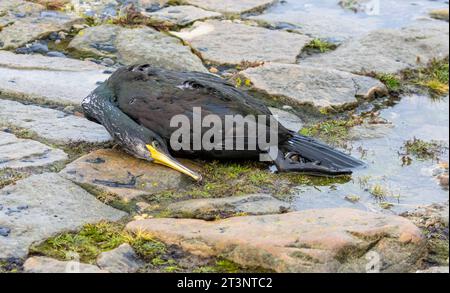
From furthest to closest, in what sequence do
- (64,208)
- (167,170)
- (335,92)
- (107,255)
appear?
(335,92)
(167,170)
(64,208)
(107,255)

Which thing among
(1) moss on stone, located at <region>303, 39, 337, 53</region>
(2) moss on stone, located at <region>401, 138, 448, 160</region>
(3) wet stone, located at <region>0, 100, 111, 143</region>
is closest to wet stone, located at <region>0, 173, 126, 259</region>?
(3) wet stone, located at <region>0, 100, 111, 143</region>

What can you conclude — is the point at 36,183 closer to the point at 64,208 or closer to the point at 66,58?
the point at 64,208

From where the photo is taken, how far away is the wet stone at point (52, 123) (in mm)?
5530

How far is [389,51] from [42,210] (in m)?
3.99

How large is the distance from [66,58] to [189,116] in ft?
7.55

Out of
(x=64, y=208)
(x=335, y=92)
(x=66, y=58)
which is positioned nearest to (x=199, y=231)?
(x=64, y=208)

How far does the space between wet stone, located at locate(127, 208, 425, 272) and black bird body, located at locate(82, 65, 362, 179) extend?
3.40 feet

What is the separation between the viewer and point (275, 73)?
6641 millimetres

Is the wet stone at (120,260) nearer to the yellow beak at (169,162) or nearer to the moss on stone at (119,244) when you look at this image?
the moss on stone at (119,244)

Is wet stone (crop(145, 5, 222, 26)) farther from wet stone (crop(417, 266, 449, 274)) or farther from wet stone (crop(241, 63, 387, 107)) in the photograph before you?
wet stone (crop(417, 266, 449, 274))

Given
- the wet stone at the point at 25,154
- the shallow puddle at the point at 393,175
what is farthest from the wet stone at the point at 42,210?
the shallow puddle at the point at 393,175

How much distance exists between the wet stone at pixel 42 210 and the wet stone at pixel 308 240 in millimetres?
371

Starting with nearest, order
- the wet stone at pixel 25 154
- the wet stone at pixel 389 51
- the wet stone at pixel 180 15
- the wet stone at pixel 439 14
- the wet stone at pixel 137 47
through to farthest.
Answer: the wet stone at pixel 25 154
the wet stone at pixel 137 47
the wet stone at pixel 389 51
the wet stone at pixel 180 15
the wet stone at pixel 439 14

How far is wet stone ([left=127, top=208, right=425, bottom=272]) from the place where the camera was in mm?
3660
